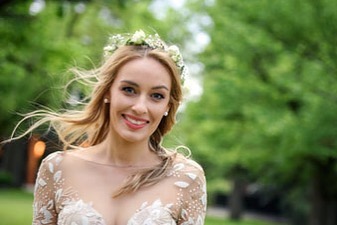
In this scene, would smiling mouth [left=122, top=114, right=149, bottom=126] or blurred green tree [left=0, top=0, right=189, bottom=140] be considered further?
blurred green tree [left=0, top=0, right=189, bottom=140]

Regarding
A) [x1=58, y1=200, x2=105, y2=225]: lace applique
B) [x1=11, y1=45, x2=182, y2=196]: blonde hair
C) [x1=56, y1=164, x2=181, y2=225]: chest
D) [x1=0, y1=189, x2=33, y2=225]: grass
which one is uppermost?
[x1=11, y1=45, x2=182, y2=196]: blonde hair

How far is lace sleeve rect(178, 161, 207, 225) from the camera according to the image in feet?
8.45

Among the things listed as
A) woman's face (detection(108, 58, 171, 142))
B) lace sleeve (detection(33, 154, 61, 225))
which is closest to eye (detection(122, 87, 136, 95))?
woman's face (detection(108, 58, 171, 142))

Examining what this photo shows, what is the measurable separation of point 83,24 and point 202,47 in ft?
16.8

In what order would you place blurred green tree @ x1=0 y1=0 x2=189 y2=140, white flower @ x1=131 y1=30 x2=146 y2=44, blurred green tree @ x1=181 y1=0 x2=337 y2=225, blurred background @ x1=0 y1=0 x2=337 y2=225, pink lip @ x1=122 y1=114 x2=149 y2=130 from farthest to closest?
blurred green tree @ x1=181 y1=0 x2=337 y2=225 < blurred background @ x1=0 y1=0 x2=337 y2=225 < blurred green tree @ x1=0 y1=0 x2=189 y2=140 < white flower @ x1=131 y1=30 x2=146 y2=44 < pink lip @ x1=122 y1=114 x2=149 y2=130

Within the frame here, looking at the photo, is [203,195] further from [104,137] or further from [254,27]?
[254,27]

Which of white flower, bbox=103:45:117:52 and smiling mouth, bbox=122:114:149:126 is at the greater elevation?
white flower, bbox=103:45:117:52

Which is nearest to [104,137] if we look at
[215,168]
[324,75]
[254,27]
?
[324,75]

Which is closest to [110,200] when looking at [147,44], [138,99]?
[138,99]

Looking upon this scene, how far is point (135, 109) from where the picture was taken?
253 centimetres

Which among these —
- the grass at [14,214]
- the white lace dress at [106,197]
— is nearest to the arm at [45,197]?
the white lace dress at [106,197]

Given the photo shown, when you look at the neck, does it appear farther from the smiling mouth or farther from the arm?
the arm

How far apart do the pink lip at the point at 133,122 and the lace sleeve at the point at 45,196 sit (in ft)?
1.19

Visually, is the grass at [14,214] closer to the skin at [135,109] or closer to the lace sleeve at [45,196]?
the lace sleeve at [45,196]
